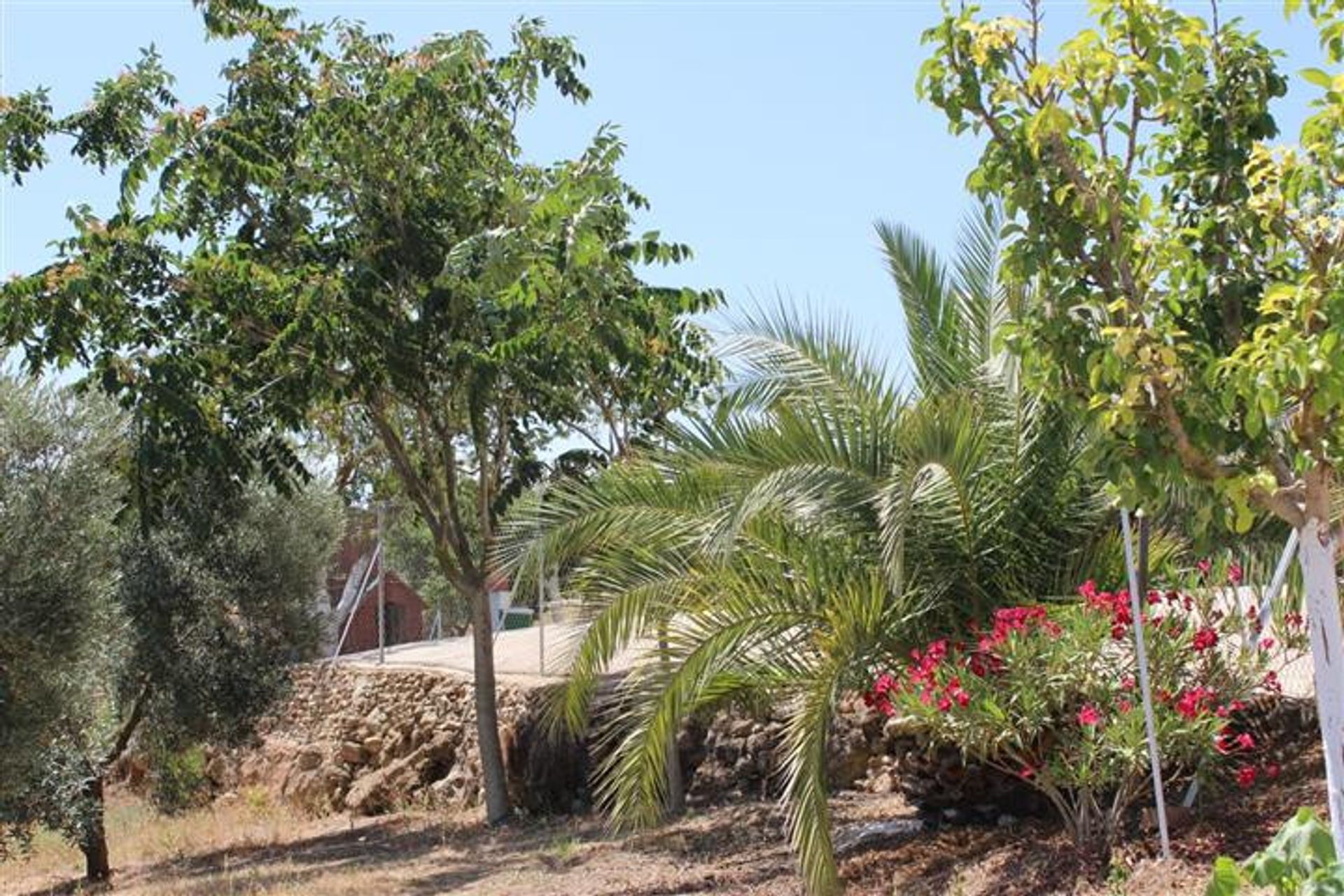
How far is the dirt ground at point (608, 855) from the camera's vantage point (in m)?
8.04

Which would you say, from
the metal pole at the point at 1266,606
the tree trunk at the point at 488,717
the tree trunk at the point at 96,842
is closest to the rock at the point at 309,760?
the tree trunk at the point at 96,842

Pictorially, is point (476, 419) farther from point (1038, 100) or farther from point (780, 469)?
point (1038, 100)

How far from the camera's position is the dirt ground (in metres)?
8.04

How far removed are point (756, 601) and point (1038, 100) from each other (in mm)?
4216

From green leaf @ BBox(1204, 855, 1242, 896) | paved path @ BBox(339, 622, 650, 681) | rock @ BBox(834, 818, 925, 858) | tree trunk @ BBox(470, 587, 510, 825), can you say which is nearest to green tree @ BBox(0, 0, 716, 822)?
tree trunk @ BBox(470, 587, 510, 825)

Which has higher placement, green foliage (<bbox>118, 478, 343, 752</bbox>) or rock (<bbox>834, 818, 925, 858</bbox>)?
green foliage (<bbox>118, 478, 343, 752</bbox>)

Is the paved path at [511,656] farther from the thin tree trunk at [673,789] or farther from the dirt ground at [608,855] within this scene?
the dirt ground at [608,855]

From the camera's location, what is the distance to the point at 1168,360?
5242 millimetres

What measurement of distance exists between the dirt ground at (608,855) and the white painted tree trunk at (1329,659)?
2.21 metres

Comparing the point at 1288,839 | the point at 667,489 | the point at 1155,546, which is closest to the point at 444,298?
the point at 667,489

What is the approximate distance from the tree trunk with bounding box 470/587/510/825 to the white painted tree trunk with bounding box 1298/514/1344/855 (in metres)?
10.6

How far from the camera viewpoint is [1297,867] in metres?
4.18

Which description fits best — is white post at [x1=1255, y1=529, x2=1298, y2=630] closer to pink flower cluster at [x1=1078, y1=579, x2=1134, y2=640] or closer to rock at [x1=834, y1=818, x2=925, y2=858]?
pink flower cluster at [x1=1078, y1=579, x2=1134, y2=640]

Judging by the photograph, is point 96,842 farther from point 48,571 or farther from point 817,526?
point 817,526
